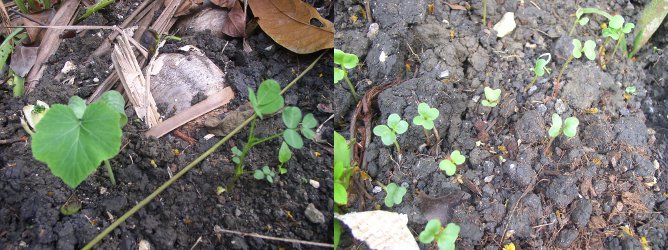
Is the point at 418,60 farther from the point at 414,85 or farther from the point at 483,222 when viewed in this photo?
the point at 483,222

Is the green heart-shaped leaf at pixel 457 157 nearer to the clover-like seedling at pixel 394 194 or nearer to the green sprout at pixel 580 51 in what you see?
the clover-like seedling at pixel 394 194

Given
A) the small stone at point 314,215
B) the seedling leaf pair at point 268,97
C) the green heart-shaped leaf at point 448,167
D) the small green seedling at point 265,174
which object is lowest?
the green heart-shaped leaf at point 448,167

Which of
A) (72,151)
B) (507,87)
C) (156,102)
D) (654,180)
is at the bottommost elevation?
(654,180)

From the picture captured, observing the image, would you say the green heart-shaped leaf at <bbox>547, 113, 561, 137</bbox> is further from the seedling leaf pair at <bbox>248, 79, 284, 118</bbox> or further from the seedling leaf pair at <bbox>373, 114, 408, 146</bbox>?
the seedling leaf pair at <bbox>248, 79, 284, 118</bbox>

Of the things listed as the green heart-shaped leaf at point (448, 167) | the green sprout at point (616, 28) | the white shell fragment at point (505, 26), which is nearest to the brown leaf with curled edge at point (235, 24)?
the green heart-shaped leaf at point (448, 167)

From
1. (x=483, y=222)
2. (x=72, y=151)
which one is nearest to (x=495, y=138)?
(x=483, y=222)

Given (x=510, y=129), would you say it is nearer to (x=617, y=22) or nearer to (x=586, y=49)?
(x=586, y=49)
